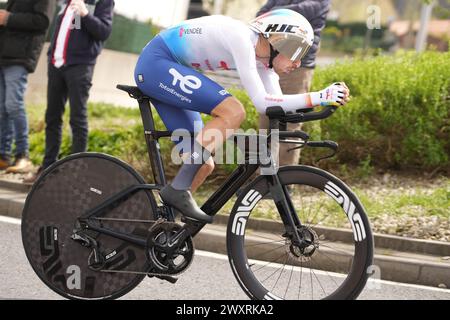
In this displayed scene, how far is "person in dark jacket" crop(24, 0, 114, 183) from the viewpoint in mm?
7996

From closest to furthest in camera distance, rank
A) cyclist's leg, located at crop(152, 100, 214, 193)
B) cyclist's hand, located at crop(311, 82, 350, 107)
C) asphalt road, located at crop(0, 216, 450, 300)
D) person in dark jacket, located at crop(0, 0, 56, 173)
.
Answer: cyclist's hand, located at crop(311, 82, 350, 107), cyclist's leg, located at crop(152, 100, 214, 193), asphalt road, located at crop(0, 216, 450, 300), person in dark jacket, located at crop(0, 0, 56, 173)

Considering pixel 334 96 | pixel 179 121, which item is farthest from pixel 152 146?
pixel 334 96

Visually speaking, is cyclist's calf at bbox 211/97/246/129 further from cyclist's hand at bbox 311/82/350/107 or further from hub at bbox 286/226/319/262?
hub at bbox 286/226/319/262

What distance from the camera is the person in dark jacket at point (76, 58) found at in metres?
8.00

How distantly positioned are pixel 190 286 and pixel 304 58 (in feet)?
9.48

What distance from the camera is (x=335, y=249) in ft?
16.2

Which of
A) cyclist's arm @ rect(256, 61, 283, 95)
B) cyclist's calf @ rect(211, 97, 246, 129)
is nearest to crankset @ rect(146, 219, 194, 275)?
cyclist's calf @ rect(211, 97, 246, 129)

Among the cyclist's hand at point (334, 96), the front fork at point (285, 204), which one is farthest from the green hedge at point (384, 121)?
the cyclist's hand at point (334, 96)

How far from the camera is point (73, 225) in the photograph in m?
4.96

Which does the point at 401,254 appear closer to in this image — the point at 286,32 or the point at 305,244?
the point at 305,244

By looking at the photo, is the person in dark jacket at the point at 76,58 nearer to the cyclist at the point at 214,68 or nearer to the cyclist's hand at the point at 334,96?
the cyclist at the point at 214,68

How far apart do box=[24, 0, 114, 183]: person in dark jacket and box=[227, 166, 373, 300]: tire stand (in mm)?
3409
